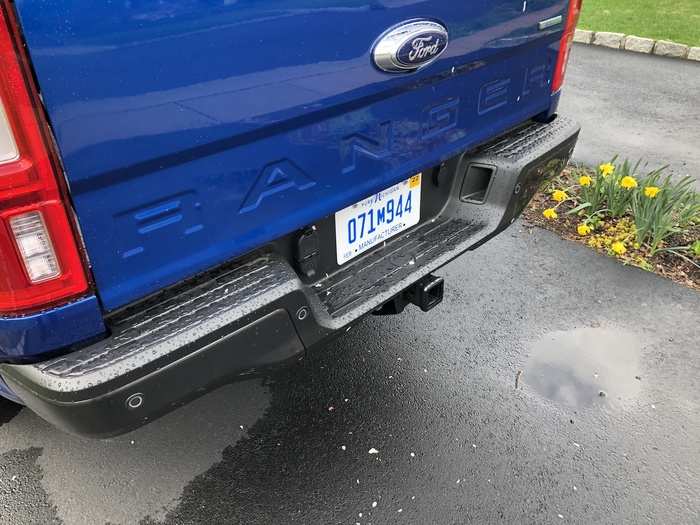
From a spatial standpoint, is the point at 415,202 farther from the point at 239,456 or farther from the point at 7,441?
the point at 7,441

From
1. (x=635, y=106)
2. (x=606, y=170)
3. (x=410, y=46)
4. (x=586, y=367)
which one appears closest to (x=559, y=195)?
(x=606, y=170)

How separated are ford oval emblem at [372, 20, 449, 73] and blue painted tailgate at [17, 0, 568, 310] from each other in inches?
1.1

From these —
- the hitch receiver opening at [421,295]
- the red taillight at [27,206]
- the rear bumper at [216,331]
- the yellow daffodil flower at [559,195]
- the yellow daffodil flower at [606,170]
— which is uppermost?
the red taillight at [27,206]

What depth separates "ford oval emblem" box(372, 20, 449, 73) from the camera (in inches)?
66.5

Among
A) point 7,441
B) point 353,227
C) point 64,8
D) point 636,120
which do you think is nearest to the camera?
point 64,8

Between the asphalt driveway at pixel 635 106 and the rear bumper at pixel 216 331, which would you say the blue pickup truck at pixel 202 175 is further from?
the asphalt driveway at pixel 635 106

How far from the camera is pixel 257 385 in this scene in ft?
8.68

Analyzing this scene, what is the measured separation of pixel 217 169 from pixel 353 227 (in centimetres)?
65

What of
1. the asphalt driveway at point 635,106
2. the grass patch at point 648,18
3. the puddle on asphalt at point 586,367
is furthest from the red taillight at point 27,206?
the grass patch at point 648,18

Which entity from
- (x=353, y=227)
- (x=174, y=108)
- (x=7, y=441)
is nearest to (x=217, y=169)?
(x=174, y=108)

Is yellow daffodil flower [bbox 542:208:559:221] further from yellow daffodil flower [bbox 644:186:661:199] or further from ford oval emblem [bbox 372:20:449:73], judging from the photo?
ford oval emblem [bbox 372:20:449:73]

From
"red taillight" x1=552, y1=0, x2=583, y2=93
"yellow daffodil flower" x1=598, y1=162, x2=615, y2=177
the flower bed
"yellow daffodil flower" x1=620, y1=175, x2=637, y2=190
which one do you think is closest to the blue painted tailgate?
"red taillight" x1=552, y1=0, x2=583, y2=93

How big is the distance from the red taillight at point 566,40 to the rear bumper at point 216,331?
2.44 feet

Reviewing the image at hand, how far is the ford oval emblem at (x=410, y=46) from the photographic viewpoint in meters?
1.69
